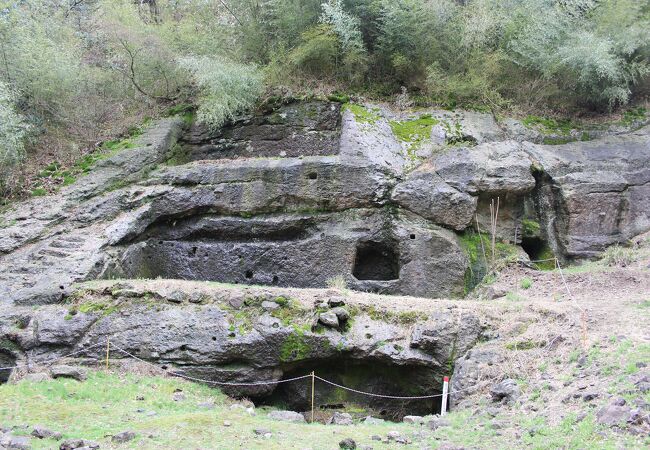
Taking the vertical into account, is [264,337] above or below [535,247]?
below

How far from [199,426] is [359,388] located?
13.3ft

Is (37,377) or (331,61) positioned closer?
(37,377)

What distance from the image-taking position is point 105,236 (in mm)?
13414

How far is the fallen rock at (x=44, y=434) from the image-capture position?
6.76 meters

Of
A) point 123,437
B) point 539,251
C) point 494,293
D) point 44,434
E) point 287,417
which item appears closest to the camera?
point 123,437

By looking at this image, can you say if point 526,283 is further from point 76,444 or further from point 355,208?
point 76,444

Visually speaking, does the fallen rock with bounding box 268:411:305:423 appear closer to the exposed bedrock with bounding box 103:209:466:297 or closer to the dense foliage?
the exposed bedrock with bounding box 103:209:466:297

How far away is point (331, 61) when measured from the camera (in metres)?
17.3

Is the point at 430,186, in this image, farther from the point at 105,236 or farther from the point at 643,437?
the point at 643,437

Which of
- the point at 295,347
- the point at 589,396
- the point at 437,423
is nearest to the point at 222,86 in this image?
the point at 295,347

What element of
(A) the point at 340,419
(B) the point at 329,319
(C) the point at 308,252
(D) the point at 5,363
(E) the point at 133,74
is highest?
(E) the point at 133,74

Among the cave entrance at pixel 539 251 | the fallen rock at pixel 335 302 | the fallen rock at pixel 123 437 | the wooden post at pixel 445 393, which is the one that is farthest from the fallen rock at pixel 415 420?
the cave entrance at pixel 539 251

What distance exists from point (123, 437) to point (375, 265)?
941cm

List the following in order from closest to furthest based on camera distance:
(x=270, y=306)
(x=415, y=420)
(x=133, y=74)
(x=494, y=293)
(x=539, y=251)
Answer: (x=415, y=420) < (x=270, y=306) < (x=494, y=293) < (x=539, y=251) < (x=133, y=74)
